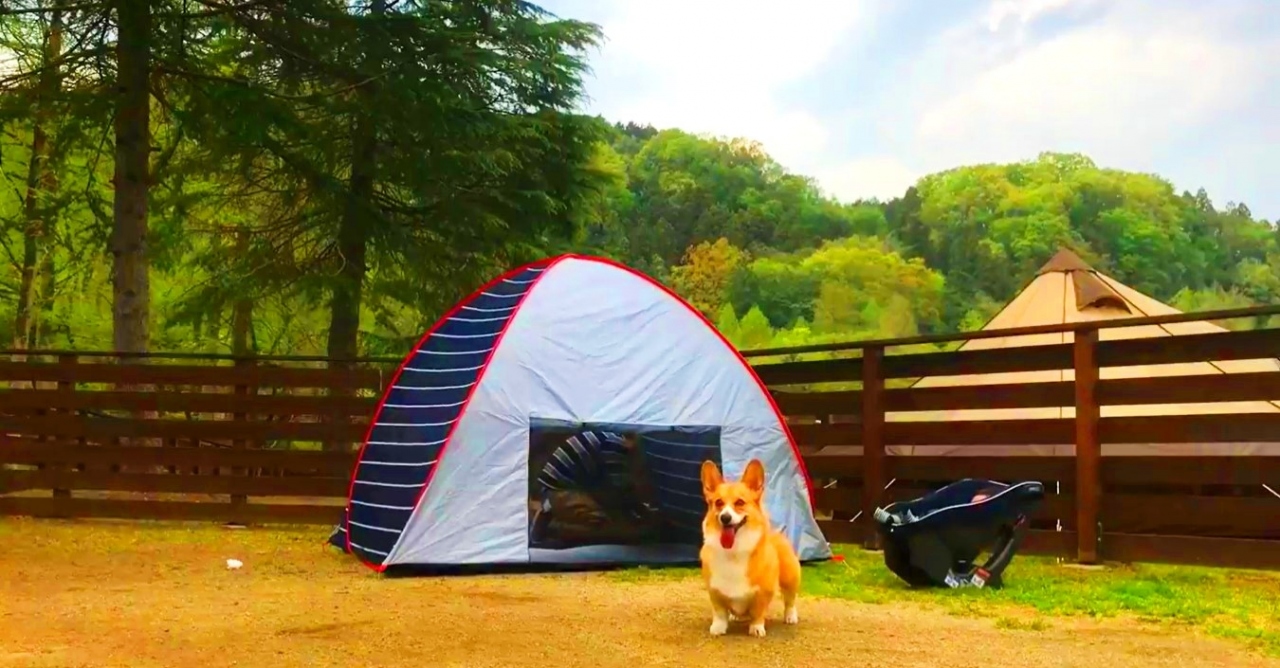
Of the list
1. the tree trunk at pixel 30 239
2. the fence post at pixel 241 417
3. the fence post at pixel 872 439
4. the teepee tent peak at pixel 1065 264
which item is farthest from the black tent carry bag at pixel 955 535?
the tree trunk at pixel 30 239

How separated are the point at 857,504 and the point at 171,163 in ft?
25.4

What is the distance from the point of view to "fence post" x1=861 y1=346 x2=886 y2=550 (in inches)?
280

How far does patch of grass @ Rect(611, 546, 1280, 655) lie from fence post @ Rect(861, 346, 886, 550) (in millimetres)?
742

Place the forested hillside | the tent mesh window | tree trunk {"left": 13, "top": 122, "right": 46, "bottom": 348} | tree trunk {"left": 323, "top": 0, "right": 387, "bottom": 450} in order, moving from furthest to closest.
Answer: tree trunk {"left": 13, "top": 122, "right": 46, "bottom": 348} < tree trunk {"left": 323, "top": 0, "right": 387, "bottom": 450} < the forested hillside < the tent mesh window

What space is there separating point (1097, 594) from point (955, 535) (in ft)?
2.24

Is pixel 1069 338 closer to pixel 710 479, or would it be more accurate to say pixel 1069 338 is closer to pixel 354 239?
pixel 710 479

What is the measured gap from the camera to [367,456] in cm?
675

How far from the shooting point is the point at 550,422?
20.4 ft

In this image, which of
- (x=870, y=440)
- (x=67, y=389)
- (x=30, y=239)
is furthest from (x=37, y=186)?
(x=870, y=440)

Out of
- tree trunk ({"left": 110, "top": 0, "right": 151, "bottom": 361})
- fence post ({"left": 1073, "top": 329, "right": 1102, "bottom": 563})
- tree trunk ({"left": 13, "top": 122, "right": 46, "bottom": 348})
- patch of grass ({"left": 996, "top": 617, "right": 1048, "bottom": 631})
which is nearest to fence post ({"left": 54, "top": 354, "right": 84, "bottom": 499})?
tree trunk ({"left": 110, "top": 0, "right": 151, "bottom": 361})

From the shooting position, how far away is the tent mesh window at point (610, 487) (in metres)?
6.21

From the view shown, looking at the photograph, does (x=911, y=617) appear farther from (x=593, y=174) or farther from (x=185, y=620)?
(x=593, y=174)

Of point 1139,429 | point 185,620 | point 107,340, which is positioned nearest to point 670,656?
point 185,620

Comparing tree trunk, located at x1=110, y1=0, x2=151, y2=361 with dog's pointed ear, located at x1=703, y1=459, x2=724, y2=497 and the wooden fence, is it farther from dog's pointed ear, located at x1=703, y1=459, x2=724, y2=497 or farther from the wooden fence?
dog's pointed ear, located at x1=703, y1=459, x2=724, y2=497
